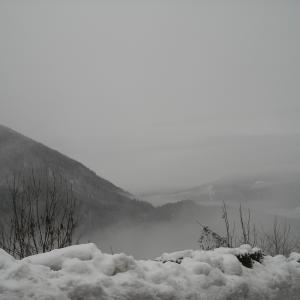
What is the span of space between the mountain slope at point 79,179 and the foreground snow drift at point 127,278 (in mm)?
106546

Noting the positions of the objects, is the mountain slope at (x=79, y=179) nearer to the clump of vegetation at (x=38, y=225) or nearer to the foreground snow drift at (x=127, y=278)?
the clump of vegetation at (x=38, y=225)

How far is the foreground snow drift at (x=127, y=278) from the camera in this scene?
13.8ft

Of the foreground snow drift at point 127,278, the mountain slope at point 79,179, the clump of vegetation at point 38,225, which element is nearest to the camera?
the foreground snow drift at point 127,278

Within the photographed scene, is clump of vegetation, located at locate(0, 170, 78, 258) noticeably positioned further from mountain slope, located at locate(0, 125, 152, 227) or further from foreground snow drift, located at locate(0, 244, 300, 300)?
mountain slope, located at locate(0, 125, 152, 227)

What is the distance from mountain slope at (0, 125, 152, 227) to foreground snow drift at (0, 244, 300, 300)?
10655 centimetres

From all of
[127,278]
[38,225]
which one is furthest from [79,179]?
[127,278]

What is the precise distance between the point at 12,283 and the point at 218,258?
338 cm

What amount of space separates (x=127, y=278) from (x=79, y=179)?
16229 cm

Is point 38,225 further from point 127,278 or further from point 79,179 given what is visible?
point 79,179

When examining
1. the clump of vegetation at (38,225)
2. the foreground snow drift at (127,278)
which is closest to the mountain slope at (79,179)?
the clump of vegetation at (38,225)

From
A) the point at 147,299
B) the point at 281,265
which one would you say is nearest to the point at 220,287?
the point at 147,299

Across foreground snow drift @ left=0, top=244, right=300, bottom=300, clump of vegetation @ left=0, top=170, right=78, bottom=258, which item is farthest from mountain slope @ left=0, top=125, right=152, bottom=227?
foreground snow drift @ left=0, top=244, right=300, bottom=300

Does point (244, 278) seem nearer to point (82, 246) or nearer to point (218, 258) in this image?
point (218, 258)

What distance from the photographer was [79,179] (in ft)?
539
